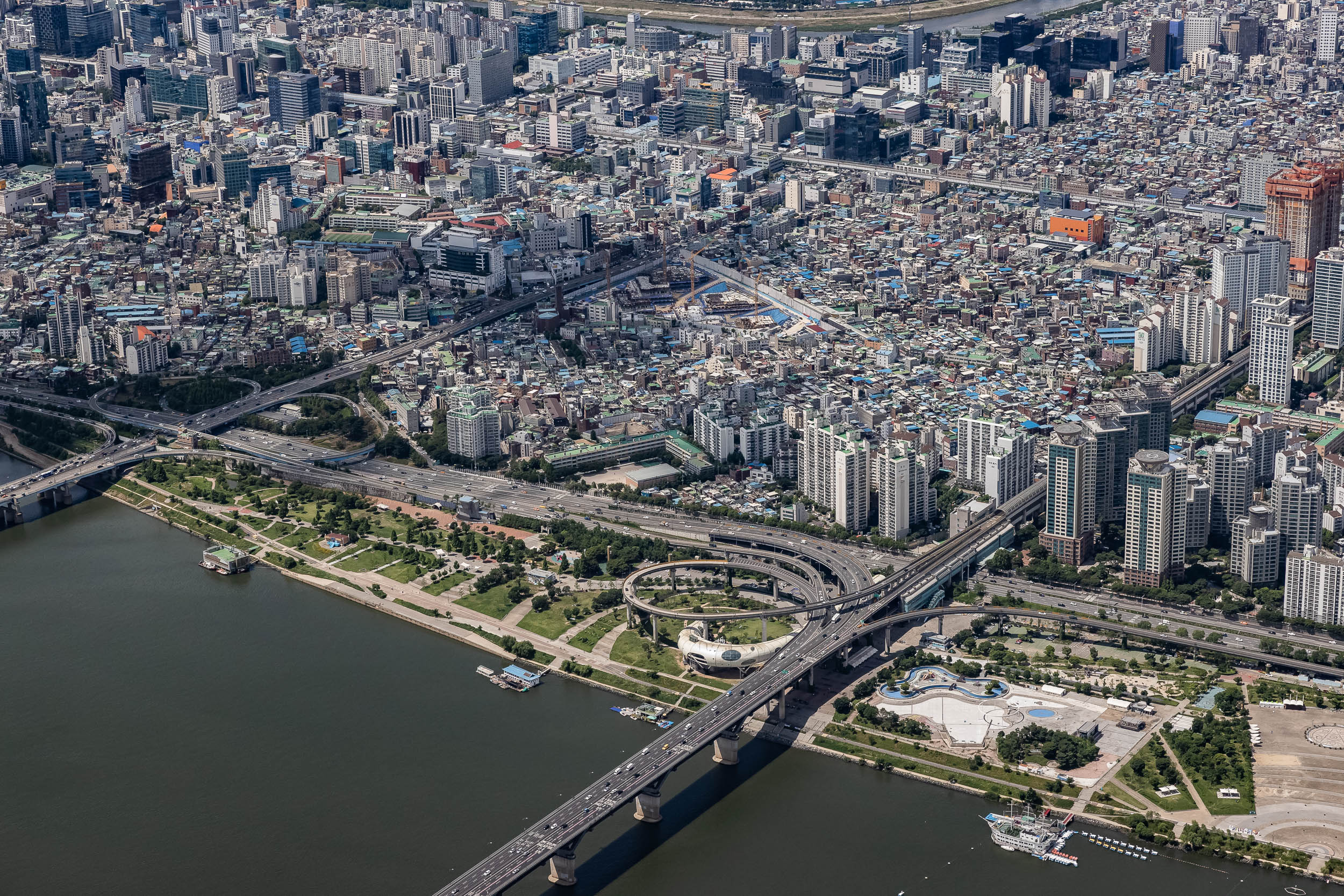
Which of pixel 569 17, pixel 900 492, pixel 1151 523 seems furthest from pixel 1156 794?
pixel 569 17

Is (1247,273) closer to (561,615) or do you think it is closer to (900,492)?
(900,492)

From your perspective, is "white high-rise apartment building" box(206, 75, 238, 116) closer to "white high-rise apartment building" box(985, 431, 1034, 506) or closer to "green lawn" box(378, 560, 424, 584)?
"green lawn" box(378, 560, 424, 584)

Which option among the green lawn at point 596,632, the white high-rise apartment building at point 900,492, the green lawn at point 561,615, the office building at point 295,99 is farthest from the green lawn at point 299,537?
the office building at point 295,99

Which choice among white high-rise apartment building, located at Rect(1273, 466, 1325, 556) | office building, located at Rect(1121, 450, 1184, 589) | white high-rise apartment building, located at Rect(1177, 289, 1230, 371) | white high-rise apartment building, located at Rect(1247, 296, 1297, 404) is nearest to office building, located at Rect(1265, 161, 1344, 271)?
white high-rise apartment building, located at Rect(1177, 289, 1230, 371)

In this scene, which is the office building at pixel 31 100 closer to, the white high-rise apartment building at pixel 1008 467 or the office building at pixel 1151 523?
the white high-rise apartment building at pixel 1008 467

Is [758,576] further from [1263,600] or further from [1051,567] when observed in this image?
[1263,600]

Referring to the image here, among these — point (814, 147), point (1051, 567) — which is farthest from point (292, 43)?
point (1051, 567)
